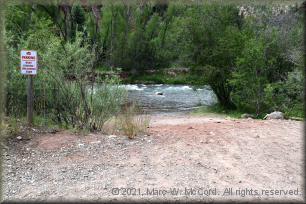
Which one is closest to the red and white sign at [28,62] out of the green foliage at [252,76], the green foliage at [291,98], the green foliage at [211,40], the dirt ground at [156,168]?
the dirt ground at [156,168]

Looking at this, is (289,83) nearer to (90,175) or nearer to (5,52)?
(90,175)

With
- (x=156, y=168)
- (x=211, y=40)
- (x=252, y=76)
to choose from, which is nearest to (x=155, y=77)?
(x=211, y=40)

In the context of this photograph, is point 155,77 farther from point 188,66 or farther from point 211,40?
point 211,40

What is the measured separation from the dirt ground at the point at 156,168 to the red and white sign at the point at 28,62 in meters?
1.34

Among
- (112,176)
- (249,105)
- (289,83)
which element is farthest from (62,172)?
(289,83)

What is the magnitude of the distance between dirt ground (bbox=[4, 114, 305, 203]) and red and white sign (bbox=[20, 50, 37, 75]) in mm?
1342

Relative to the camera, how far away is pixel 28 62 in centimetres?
456

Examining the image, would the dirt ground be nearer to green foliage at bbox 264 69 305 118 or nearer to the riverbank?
green foliage at bbox 264 69 305 118

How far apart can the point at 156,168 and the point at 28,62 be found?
3.27m

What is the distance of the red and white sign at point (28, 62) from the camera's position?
14.8 ft

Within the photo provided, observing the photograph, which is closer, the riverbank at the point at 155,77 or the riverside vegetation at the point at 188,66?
the riverside vegetation at the point at 188,66

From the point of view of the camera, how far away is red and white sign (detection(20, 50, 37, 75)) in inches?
177

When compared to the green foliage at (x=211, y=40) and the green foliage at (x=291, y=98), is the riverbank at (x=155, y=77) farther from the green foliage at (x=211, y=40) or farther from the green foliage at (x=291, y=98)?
the green foliage at (x=291, y=98)

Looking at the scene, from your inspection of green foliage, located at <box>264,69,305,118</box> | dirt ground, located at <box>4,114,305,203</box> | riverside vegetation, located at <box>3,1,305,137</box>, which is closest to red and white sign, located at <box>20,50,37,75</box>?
riverside vegetation, located at <box>3,1,305,137</box>
